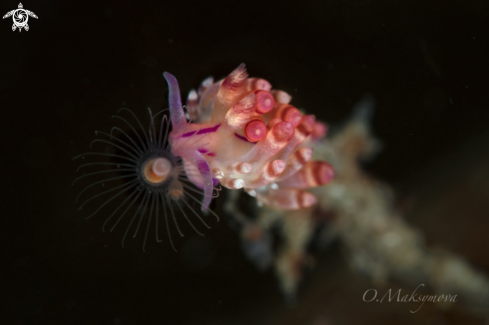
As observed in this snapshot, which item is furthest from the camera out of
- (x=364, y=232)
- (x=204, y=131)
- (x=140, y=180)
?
(x=364, y=232)

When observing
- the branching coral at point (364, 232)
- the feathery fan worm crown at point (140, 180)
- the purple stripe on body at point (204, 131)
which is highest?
the branching coral at point (364, 232)

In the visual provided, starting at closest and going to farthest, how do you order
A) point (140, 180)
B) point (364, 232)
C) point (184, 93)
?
1. point (140, 180)
2. point (184, 93)
3. point (364, 232)

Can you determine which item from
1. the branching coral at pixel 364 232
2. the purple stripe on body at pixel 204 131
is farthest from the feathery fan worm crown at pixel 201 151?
the branching coral at pixel 364 232

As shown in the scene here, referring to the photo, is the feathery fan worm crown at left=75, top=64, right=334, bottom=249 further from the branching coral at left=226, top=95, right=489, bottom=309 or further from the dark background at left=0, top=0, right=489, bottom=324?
the branching coral at left=226, top=95, right=489, bottom=309

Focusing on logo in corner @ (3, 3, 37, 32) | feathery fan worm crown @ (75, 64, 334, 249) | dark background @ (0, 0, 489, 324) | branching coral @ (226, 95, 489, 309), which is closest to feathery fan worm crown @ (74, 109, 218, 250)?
feathery fan worm crown @ (75, 64, 334, 249)

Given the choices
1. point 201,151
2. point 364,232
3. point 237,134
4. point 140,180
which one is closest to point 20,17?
point 140,180

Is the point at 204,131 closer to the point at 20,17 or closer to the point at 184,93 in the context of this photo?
the point at 184,93

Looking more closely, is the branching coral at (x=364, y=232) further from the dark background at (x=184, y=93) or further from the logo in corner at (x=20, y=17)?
the logo in corner at (x=20, y=17)
